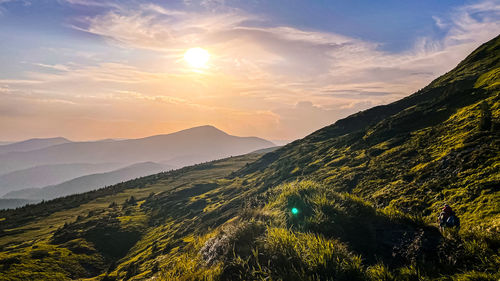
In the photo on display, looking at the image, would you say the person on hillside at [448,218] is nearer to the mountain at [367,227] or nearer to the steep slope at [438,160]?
the mountain at [367,227]

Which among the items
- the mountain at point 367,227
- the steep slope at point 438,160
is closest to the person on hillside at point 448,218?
the mountain at point 367,227

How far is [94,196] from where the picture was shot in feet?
451

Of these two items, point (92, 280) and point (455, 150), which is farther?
point (92, 280)

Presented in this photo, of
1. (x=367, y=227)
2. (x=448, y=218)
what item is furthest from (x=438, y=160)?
(x=367, y=227)

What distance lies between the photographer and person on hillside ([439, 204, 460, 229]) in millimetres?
10188

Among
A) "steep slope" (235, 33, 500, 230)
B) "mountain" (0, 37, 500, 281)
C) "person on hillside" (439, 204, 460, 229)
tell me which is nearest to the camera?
"mountain" (0, 37, 500, 281)

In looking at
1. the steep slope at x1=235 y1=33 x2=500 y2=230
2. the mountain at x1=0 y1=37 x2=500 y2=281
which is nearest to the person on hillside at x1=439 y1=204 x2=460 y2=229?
the mountain at x1=0 y1=37 x2=500 y2=281

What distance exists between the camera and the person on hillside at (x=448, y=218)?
1019 centimetres

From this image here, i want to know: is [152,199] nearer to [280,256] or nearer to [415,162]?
[415,162]

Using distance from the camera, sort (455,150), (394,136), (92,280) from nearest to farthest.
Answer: (455,150), (92,280), (394,136)

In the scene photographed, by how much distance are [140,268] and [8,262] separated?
715 inches

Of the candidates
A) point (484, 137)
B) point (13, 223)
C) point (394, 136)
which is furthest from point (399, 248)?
point (13, 223)

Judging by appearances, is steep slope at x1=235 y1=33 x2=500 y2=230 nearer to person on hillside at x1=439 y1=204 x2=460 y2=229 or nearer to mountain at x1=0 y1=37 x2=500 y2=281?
mountain at x1=0 y1=37 x2=500 y2=281

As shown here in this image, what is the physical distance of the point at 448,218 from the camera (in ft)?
34.3
